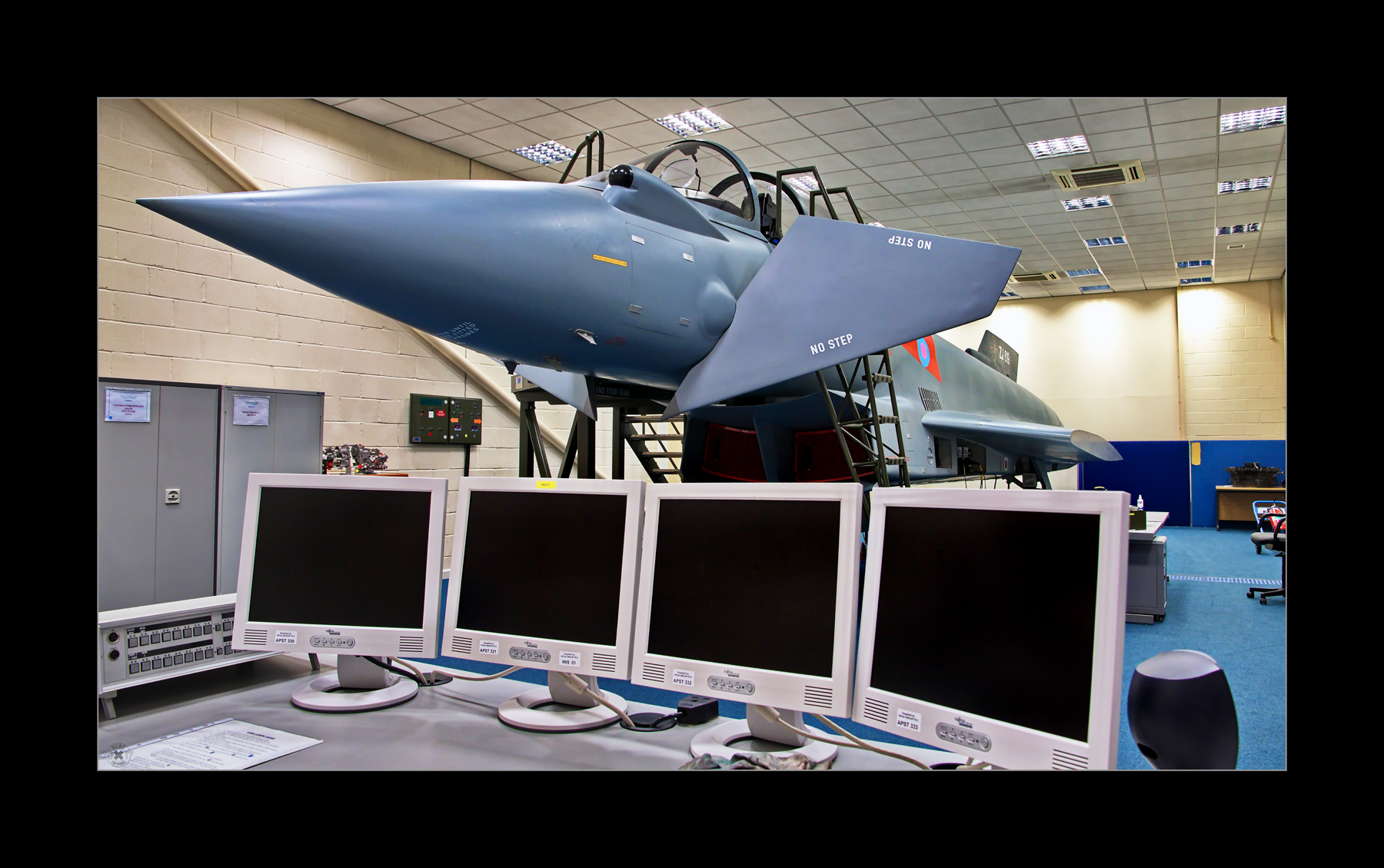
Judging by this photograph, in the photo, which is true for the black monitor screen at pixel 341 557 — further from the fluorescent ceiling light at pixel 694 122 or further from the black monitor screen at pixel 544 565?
the fluorescent ceiling light at pixel 694 122

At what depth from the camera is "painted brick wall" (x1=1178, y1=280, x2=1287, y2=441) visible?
14094 millimetres

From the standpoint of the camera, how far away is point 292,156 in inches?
249

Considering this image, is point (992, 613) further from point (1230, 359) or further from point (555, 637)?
point (1230, 359)

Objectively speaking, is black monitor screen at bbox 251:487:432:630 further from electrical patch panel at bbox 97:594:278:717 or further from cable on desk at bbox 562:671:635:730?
cable on desk at bbox 562:671:635:730

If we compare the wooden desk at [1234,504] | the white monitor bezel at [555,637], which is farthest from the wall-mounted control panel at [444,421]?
the wooden desk at [1234,504]

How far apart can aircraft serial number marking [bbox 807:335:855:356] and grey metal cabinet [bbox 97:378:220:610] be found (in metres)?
4.02

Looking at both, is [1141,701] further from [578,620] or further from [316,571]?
[316,571]

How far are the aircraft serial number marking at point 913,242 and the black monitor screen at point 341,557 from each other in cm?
214

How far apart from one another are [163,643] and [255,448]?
3.64m

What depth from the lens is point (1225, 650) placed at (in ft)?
14.9

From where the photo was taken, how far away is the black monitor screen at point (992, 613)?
3.64 ft

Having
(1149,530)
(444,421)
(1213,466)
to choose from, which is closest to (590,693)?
(1149,530)

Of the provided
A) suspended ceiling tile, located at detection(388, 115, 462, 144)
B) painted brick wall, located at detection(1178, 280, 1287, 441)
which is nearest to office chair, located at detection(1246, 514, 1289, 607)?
painted brick wall, located at detection(1178, 280, 1287, 441)
